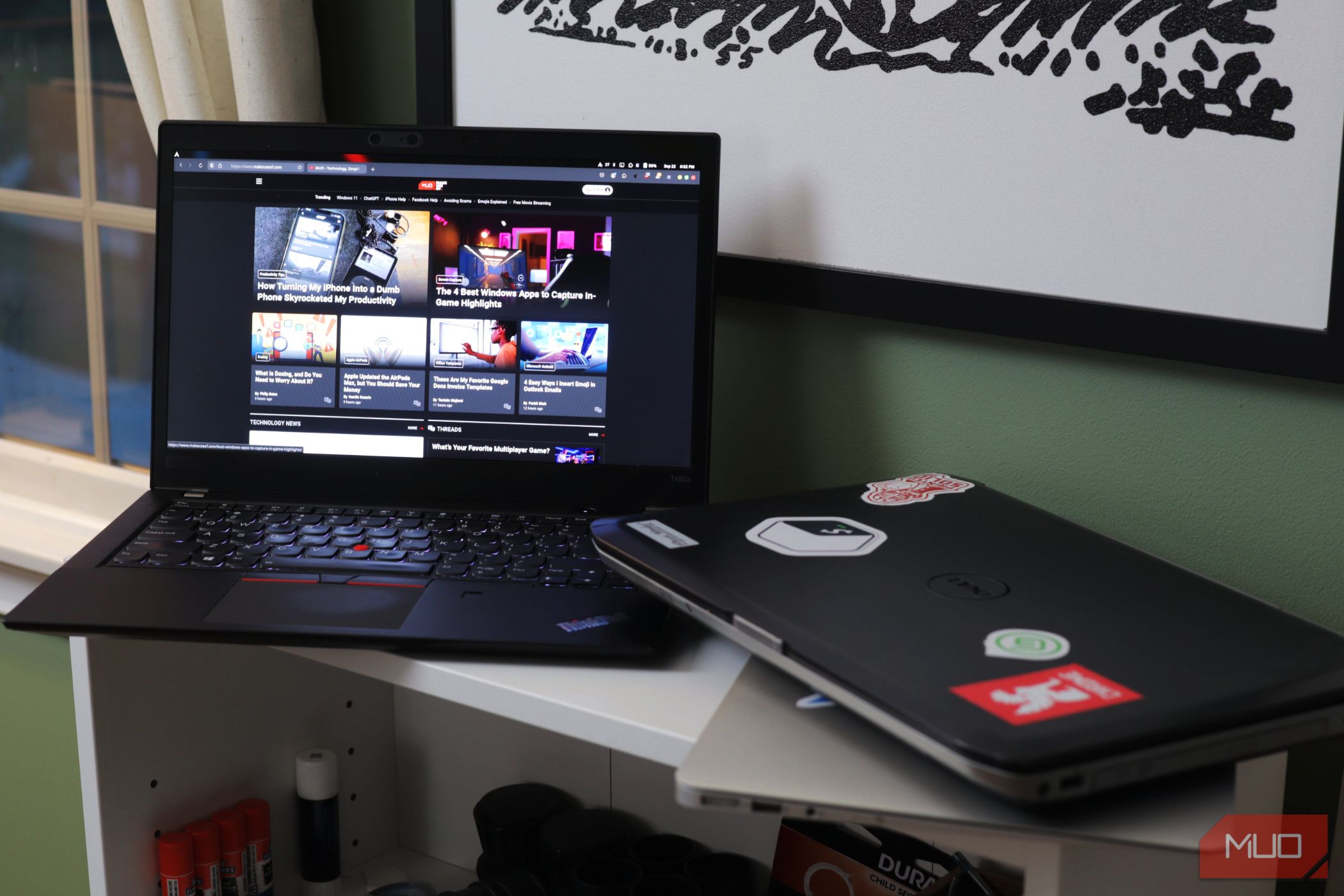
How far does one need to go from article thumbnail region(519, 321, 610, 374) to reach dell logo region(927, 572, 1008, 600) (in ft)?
1.03

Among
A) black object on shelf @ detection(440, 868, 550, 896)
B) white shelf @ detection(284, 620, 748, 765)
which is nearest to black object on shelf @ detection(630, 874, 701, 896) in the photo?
black object on shelf @ detection(440, 868, 550, 896)

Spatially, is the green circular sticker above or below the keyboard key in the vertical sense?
above

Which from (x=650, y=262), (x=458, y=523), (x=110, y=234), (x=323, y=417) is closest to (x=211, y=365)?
(x=323, y=417)

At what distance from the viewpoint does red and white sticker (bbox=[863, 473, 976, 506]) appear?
2.43 ft

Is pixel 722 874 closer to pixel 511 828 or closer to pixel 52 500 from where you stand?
pixel 511 828

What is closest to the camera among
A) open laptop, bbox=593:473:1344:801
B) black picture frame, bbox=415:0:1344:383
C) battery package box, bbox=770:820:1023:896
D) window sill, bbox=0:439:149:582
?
open laptop, bbox=593:473:1344:801

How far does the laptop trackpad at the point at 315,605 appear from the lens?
2.20ft

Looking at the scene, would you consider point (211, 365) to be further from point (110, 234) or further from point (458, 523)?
point (110, 234)

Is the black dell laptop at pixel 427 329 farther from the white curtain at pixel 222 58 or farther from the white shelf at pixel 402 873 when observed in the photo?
the white shelf at pixel 402 873

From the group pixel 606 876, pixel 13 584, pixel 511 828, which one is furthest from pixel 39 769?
pixel 606 876

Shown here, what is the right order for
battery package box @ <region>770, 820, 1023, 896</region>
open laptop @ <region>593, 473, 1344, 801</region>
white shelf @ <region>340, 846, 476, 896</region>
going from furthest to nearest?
1. white shelf @ <region>340, 846, 476, 896</region>
2. battery package box @ <region>770, 820, 1023, 896</region>
3. open laptop @ <region>593, 473, 1344, 801</region>

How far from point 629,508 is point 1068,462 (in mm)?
308

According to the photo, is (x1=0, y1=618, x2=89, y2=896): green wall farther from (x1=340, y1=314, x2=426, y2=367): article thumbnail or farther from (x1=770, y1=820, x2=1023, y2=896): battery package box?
(x1=770, y1=820, x2=1023, y2=896): battery package box

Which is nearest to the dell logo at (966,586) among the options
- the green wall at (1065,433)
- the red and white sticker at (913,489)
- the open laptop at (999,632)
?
the open laptop at (999,632)
